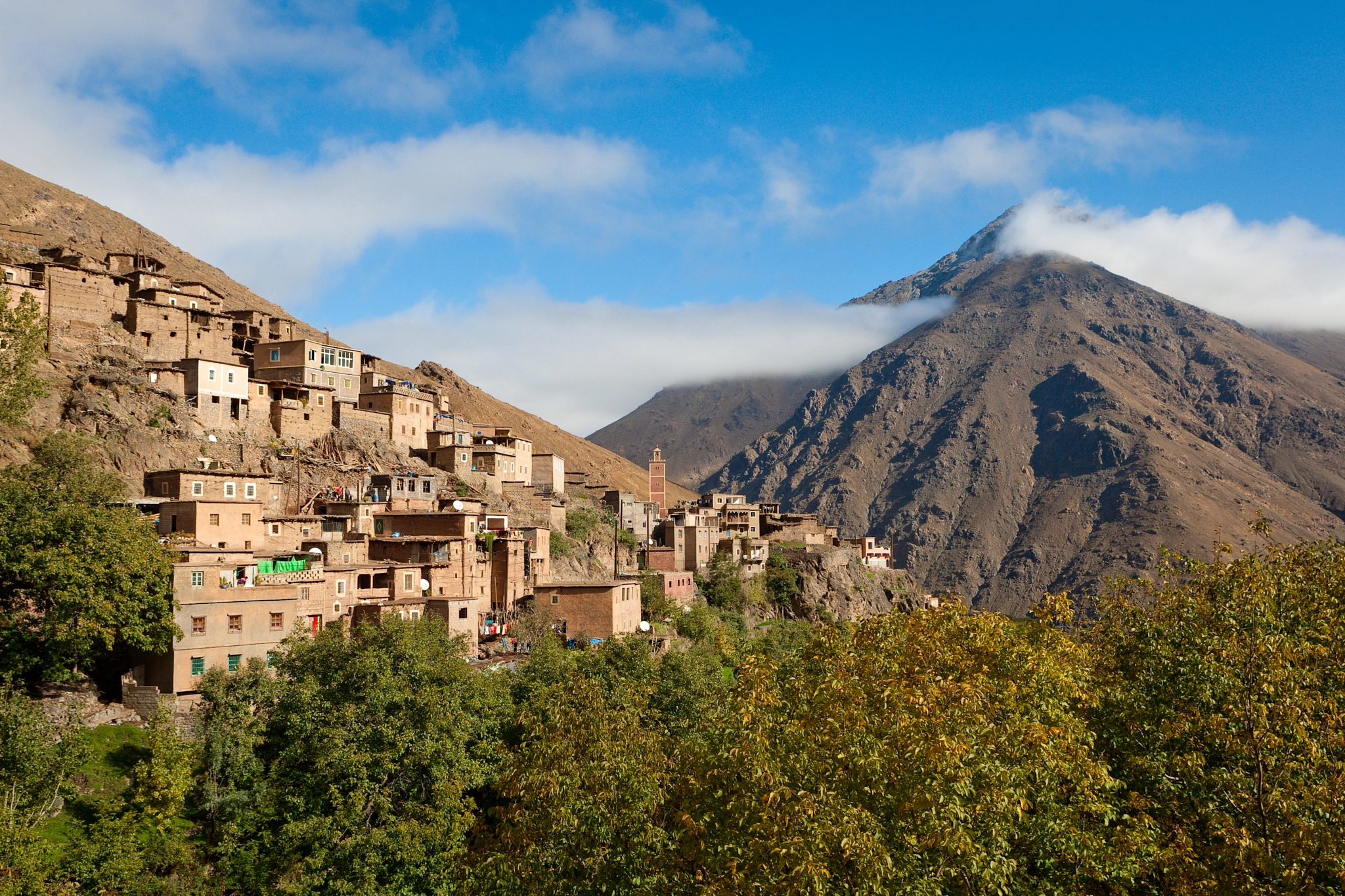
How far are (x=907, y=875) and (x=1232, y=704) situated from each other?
6772mm

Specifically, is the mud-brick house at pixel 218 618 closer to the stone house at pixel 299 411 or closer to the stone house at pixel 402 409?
the stone house at pixel 299 411

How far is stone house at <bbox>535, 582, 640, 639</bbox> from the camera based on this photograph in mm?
54250

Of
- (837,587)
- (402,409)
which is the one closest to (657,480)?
(837,587)

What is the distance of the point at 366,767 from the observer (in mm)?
33906

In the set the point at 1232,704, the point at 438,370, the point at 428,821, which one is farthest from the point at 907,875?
the point at 438,370

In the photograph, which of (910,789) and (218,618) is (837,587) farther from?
(910,789)

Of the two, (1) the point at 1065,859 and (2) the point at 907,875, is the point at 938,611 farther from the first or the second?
(2) the point at 907,875

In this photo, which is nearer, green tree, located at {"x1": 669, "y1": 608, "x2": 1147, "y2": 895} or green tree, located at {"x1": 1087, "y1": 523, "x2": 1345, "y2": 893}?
green tree, located at {"x1": 1087, "y1": 523, "x2": 1345, "y2": 893}

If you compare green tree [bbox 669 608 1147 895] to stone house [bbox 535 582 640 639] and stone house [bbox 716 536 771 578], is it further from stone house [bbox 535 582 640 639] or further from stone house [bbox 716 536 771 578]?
stone house [bbox 716 536 771 578]

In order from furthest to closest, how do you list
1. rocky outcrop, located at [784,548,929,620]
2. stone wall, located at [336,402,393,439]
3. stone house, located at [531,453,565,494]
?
rocky outcrop, located at [784,548,929,620] < stone house, located at [531,453,565,494] < stone wall, located at [336,402,393,439]

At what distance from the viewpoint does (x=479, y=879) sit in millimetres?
20766

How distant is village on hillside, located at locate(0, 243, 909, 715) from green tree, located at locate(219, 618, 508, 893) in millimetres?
3939

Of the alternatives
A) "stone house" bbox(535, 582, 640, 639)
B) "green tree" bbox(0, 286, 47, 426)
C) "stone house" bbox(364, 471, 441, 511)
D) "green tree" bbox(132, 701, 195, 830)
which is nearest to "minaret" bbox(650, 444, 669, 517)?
"stone house" bbox(364, 471, 441, 511)

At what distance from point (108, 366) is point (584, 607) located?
2936 cm
